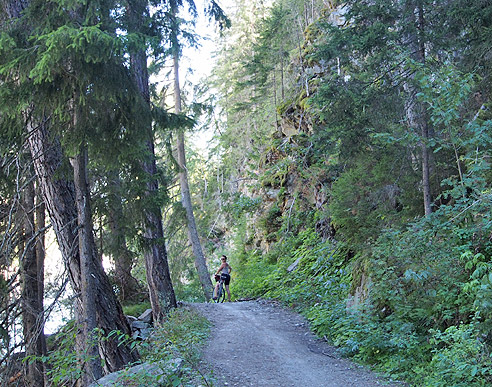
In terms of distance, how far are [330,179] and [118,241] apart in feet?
28.2

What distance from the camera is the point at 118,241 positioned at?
27.3 ft

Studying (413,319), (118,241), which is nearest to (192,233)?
(118,241)

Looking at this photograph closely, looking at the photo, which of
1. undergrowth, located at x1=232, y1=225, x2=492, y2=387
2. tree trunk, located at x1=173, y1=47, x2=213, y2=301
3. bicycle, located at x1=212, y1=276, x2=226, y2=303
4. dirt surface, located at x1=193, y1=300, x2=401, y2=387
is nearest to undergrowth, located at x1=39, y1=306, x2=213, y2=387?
dirt surface, located at x1=193, y1=300, x2=401, y2=387

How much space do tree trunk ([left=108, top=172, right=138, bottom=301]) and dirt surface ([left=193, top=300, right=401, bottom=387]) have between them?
8.12ft

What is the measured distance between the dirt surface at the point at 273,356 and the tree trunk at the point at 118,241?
8.12ft

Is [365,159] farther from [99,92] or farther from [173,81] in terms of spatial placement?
[173,81]

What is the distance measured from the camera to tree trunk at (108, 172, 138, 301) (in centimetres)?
829

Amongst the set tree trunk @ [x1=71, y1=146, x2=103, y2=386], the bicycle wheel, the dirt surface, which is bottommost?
the dirt surface

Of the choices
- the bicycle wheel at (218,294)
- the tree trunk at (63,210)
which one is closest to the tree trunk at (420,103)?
the tree trunk at (63,210)

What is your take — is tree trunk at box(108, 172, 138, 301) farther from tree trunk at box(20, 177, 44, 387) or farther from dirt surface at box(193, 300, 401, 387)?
dirt surface at box(193, 300, 401, 387)

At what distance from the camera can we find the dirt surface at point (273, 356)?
621 centimetres

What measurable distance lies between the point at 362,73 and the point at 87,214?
6.19m

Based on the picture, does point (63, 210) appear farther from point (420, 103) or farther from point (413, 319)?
point (420, 103)

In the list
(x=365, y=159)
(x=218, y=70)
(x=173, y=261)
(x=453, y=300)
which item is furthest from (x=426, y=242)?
(x=218, y=70)
